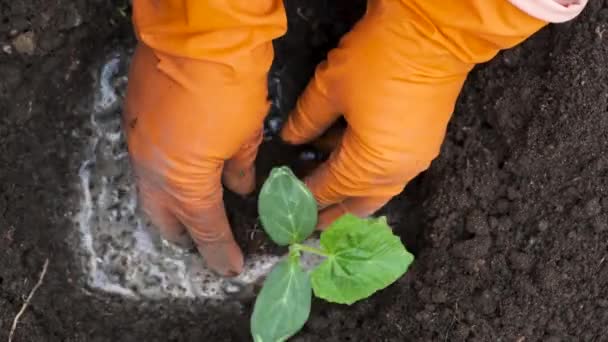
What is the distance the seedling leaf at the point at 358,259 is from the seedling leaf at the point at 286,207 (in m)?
0.04

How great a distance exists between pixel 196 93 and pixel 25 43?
263 millimetres

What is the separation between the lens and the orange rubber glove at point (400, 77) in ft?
3.59

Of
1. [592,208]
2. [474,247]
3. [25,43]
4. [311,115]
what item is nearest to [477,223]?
[474,247]

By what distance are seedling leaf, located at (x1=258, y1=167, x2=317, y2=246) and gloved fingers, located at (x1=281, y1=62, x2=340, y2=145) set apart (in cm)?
21

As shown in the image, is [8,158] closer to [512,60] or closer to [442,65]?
[442,65]

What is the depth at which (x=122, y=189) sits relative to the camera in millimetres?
1421

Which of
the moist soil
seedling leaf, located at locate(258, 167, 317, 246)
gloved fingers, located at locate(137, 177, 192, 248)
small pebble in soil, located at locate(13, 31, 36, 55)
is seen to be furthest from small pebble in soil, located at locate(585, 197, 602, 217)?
small pebble in soil, located at locate(13, 31, 36, 55)

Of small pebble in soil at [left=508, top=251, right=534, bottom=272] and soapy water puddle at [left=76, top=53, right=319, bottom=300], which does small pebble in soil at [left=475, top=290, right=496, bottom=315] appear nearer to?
small pebble in soil at [left=508, top=251, right=534, bottom=272]

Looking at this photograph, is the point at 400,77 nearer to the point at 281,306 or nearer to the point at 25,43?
the point at 281,306

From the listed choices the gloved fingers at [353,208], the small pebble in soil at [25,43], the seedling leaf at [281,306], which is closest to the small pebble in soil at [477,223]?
the gloved fingers at [353,208]

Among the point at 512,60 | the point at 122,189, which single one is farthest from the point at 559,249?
the point at 122,189

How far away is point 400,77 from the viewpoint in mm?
1154

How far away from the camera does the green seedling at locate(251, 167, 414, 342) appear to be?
104 centimetres

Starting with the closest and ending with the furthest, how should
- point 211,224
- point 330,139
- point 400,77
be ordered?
1. point 400,77
2. point 211,224
3. point 330,139
